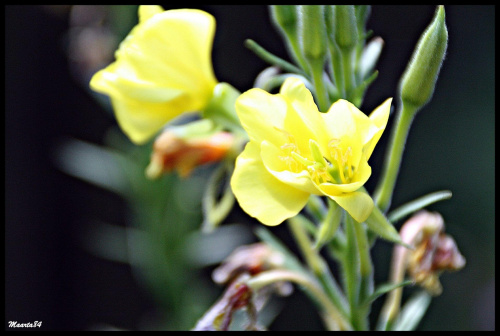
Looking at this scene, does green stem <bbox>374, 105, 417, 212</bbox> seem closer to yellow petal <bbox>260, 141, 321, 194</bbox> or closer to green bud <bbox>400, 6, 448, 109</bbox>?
green bud <bbox>400, 6, 448, 109</bbox>

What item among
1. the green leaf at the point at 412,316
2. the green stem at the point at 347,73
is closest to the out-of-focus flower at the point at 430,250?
the green leaf at the point at 412,316

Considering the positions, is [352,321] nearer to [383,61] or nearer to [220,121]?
[220,121]

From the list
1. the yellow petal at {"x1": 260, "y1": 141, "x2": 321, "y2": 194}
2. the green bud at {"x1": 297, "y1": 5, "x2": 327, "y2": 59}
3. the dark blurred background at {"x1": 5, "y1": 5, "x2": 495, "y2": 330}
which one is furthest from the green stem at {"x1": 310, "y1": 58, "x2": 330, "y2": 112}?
the dark blurred background at {"x1": 5, "y1": 5, "x2": 495, "y2": 330}

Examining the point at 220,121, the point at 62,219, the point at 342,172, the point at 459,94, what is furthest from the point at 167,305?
the point at 459,94

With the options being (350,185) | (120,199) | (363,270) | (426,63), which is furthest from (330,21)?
(120,199)

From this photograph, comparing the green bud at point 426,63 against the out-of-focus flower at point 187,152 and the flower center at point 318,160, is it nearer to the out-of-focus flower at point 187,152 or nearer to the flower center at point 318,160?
the flower center at point 318,160

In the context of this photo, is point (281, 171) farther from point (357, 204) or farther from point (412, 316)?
point (412, 316)
